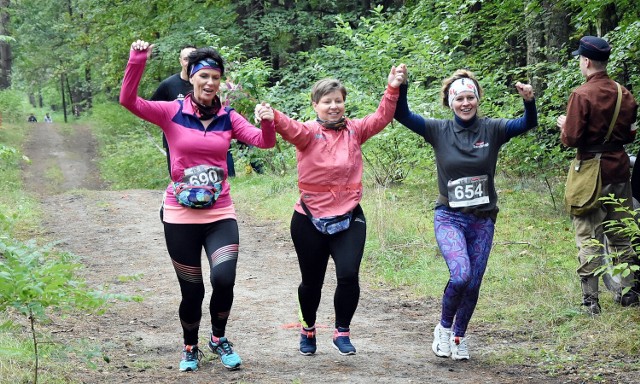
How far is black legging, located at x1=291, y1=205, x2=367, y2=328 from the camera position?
549 cm

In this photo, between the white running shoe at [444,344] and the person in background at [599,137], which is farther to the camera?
the person in background at [599,137]

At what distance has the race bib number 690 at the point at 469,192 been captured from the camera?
221 inches

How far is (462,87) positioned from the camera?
225 inches

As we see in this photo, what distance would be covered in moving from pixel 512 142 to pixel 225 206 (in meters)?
6.72

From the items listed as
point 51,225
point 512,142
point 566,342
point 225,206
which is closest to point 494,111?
point 512,142

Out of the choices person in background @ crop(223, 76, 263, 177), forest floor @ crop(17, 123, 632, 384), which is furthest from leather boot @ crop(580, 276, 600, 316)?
person in background @ crop(223, 76, 263, 177)

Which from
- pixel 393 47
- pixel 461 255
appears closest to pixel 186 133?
pixel 461 255

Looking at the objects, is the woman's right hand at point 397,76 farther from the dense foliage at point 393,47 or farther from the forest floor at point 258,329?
the dense foliage at point 393,47

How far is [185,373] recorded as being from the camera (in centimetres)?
537

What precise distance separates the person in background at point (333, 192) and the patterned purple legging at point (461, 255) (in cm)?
60

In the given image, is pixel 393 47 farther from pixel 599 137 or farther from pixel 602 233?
pixel 602 233

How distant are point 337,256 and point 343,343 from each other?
66 centimetres

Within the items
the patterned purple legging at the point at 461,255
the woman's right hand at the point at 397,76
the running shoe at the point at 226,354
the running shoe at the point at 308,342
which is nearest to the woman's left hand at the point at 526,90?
the woman's right hand at the point at 397,76

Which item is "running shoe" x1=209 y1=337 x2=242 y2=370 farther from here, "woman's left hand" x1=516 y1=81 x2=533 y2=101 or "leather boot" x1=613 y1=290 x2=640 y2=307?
"leather boot" x1=613 y1=290 x2=640 y2=307
